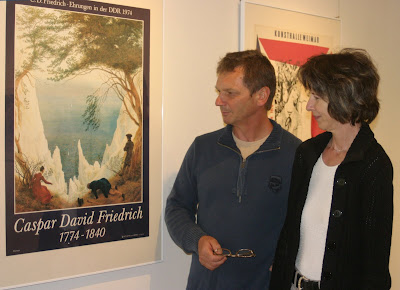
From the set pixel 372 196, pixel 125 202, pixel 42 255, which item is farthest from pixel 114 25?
pixel 372 196

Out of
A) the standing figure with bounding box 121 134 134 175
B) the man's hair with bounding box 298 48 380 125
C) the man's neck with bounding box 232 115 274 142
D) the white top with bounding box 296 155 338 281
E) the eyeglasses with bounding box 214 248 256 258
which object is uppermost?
the man's hair with bounding box 298 48 380 125

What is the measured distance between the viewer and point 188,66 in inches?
79.0

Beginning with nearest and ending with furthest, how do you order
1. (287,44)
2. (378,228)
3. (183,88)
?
(378,228)
(183,88)
(287,44)

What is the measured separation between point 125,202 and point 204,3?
1023 millimetres

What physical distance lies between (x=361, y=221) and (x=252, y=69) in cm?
80

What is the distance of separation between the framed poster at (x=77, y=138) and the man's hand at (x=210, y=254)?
0.42m

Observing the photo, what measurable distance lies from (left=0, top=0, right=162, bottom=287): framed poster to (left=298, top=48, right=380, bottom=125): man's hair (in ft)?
2.68

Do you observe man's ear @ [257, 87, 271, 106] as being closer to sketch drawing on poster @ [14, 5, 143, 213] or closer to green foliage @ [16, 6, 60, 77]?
sketch drawing on poster @ [14, 5, 143, 213]

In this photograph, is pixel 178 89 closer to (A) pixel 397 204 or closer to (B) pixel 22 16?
(B) pixel 22 16

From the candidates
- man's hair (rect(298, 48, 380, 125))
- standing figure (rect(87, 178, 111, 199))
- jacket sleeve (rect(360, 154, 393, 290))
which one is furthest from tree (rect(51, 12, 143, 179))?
jacket sleeve (rect(360, 154, 393, 290))

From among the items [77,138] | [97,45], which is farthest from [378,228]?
[97,45]

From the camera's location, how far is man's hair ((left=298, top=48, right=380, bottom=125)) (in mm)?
1305

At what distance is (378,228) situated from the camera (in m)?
1.21

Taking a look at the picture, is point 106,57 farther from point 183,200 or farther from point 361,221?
point 361,221
